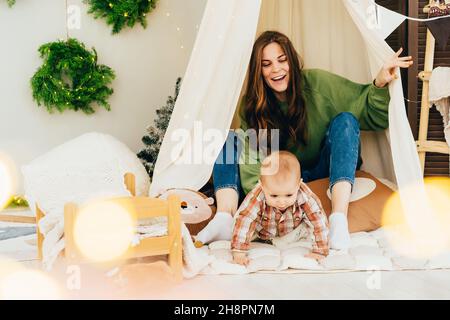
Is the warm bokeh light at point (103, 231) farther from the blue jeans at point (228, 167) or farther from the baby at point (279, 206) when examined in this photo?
the blue jeans at point (228, 167)

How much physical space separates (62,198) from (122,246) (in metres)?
0.75

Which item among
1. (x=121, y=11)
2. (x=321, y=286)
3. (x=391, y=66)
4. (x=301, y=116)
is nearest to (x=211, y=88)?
(x=301, y=116)

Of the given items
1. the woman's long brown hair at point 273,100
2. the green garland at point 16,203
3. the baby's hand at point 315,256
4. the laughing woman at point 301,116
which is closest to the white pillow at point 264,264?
the baby's hand at point 315,256

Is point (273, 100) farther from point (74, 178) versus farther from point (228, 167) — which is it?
point (74, 178)

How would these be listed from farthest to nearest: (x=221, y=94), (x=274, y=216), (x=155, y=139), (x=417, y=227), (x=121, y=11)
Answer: (x=121, y=11)
(x=155, y=139)
(x=221, y=94)
(x=417, y=227)
(x=274, y=216)

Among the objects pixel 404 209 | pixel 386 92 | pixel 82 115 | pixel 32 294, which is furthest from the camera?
pixel 82 115

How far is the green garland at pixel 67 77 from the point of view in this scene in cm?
380

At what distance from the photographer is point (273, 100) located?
290 cm

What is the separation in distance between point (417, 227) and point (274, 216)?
64 cm

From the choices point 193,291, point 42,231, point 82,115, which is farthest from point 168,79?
point 193,291

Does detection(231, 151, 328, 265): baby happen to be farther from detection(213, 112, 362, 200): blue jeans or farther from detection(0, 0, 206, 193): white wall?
detection(0, 0, 206, 193): white wall

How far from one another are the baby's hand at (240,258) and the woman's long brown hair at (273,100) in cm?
87
